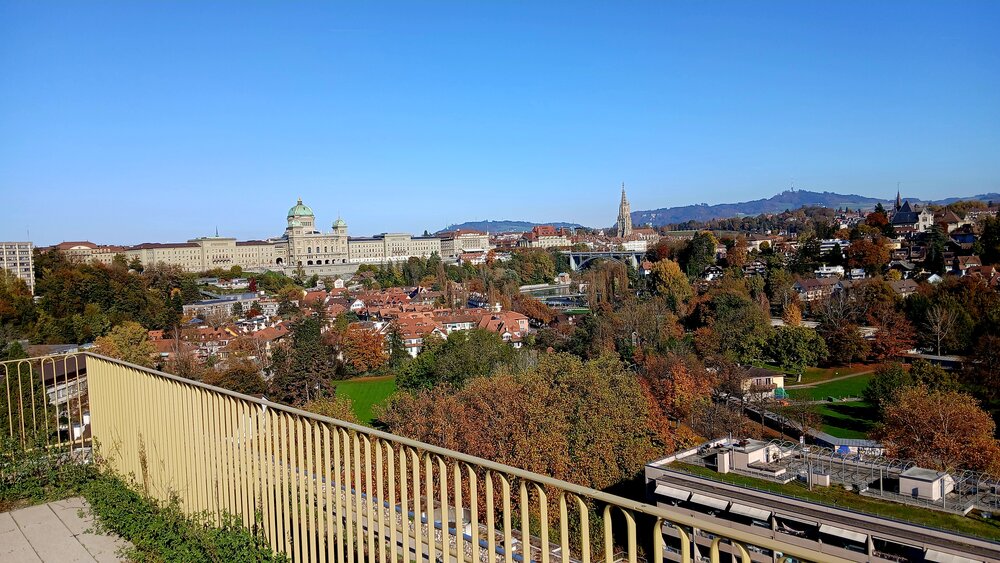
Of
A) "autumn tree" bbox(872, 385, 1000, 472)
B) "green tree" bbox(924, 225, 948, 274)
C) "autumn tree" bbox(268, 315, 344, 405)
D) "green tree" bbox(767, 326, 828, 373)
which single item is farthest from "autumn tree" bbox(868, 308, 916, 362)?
"autumn tree" bbox(268, 315, 344, 405)

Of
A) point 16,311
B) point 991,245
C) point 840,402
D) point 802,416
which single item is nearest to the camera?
point 802,416

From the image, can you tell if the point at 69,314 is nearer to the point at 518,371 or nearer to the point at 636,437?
the point at 518,371

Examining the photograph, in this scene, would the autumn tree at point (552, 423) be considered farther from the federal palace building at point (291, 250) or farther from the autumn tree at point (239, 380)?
the federal palace building at point (291, 250)

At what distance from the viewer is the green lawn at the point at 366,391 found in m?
19.3

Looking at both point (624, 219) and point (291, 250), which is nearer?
point (291, 250)

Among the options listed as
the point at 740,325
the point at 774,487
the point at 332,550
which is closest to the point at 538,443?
the point at 774,487

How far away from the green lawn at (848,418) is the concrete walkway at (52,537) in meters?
15.9

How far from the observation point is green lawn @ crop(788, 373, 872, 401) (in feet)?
63.7

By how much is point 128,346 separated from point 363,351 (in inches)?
288

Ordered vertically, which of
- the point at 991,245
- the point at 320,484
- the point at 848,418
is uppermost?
the point at 320,484

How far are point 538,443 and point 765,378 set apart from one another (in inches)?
438

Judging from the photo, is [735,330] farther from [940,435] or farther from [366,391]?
[366,391]

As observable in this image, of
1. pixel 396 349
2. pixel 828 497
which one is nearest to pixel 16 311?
pixel 396 349

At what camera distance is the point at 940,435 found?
11758 millimetres
